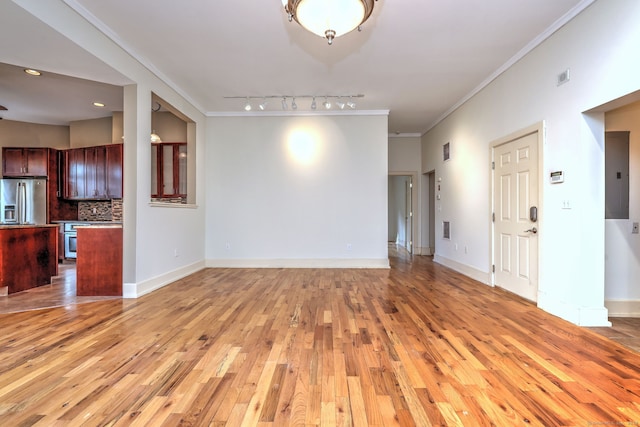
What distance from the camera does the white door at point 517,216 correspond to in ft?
12.1

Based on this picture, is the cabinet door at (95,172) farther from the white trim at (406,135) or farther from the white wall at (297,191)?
the white trim at (406,135)

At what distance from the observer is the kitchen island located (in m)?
3.93

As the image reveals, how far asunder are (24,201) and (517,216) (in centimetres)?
873

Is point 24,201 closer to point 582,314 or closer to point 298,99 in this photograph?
point 298,99

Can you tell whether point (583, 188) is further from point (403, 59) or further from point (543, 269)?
point (403, 59)

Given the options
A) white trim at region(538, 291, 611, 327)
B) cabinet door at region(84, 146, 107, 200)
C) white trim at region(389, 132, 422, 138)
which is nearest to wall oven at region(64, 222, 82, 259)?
cabinet door at region(84, 146, 107, 200)

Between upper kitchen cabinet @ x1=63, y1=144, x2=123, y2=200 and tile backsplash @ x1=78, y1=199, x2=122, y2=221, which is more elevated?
upper kitchen cabinet @ x1=63, y1=144, x2=123, y2=200

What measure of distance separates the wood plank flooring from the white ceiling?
8.79 feet

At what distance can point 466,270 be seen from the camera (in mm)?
5344

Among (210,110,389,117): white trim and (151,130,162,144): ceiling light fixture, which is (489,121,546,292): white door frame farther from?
(151,130,162,144): ceiling light fixture

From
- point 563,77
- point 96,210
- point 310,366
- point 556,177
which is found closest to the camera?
point 310,366

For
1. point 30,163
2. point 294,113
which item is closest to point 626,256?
point 294,113

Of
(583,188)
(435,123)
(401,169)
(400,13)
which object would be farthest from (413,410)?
(401,169)

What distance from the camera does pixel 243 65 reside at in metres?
4.20
